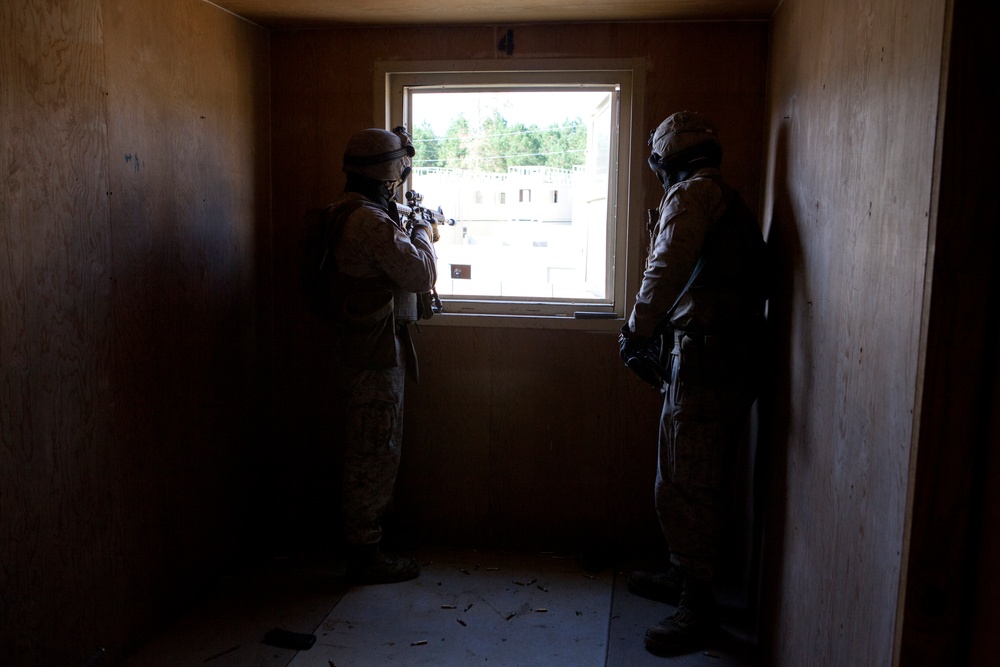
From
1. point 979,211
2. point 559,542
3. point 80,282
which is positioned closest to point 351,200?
point 80,282

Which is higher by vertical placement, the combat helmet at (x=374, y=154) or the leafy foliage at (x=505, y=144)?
the leafy foliage at (x=505, y=144)

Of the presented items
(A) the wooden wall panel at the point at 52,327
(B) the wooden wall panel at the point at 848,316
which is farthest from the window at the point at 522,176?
(A) the wooden wall panel at the point at 52,327

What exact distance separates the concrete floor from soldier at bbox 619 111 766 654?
0.20 metres

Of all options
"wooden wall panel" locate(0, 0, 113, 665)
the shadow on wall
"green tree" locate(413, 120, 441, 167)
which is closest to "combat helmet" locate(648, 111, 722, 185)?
the shadow on wall

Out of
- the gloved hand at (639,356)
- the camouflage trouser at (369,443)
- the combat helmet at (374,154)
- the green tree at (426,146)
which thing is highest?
the green tree at (426,146)

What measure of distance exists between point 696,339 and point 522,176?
1.20m

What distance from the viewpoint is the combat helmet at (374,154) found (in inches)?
108

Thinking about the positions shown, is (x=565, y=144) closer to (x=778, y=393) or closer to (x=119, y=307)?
(x=778, y=393)

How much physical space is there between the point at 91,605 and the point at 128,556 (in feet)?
0.63

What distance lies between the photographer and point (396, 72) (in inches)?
121

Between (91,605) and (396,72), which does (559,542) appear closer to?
(91,605)

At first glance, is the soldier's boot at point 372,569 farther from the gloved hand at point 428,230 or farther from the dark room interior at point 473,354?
the gloved hand at point 428,230

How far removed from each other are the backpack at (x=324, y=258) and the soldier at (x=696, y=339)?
1.10 meters

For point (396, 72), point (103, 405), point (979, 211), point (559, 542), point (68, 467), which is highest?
point (396, 72)
